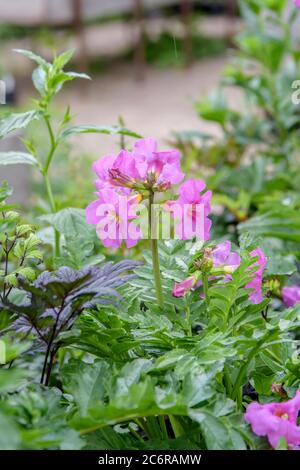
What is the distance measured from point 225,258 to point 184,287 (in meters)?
0.10

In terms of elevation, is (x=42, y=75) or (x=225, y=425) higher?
(x=42, y=75)

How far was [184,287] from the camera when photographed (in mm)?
1027

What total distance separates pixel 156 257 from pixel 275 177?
4.20 ft

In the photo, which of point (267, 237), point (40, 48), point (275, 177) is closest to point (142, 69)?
point (40, 48)

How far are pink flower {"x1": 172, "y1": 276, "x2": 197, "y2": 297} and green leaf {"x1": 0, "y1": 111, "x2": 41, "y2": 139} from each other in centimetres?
32

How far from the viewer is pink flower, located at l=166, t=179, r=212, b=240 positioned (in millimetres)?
1049

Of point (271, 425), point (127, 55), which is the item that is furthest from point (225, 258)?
point (127, 55)

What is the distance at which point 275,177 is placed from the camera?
227 cm

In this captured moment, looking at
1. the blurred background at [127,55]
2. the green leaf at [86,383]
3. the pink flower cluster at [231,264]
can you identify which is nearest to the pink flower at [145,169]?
the pink flower cluster at [231,264]

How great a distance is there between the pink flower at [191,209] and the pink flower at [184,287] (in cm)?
7

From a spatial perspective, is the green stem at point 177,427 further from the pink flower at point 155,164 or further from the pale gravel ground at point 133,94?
the pale gravel ground at point 133,94

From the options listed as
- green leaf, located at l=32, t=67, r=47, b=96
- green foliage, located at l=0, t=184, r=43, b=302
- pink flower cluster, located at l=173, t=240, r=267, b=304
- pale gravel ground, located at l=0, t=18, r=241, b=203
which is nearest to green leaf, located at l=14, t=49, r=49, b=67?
green leaf, located at l=32, t=67, r=47, b=96
